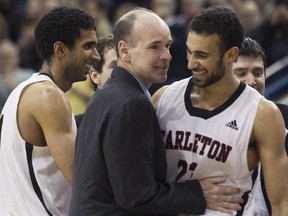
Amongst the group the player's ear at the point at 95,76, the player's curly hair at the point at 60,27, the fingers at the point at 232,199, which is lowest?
the fingers at the point at 232,199

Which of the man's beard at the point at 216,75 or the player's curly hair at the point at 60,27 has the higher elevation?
the player's curly hair at the point at 60,27

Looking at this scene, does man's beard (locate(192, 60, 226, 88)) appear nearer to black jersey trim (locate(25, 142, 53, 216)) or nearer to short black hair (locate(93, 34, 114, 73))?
black jersey trim (locate(25, 142, 53, 216))

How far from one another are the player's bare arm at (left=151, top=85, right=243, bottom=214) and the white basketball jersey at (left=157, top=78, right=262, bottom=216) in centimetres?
4

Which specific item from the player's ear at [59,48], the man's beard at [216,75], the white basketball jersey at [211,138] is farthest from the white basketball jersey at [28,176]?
the man's beard at [216,75]

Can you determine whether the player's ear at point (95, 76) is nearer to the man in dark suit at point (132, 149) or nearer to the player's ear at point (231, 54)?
the man in dark suit at point (132, 149)

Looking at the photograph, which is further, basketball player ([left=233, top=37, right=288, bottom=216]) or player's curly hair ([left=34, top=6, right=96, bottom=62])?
basketball player ([left=233, top=37, right=288, bottom=216])

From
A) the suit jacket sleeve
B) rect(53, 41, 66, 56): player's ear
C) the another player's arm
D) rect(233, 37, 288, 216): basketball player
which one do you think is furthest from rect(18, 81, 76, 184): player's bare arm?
rect(233, 37, 288, 216): basketball player

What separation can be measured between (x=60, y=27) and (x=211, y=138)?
1.25 metres

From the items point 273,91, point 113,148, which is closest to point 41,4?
point 273,91

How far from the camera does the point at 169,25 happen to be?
10859mm

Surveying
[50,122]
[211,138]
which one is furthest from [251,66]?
[50,122]

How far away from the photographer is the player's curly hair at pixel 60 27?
5500 millimetres

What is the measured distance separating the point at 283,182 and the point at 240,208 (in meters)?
0.29

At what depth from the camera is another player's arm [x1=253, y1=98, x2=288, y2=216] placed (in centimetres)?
477
